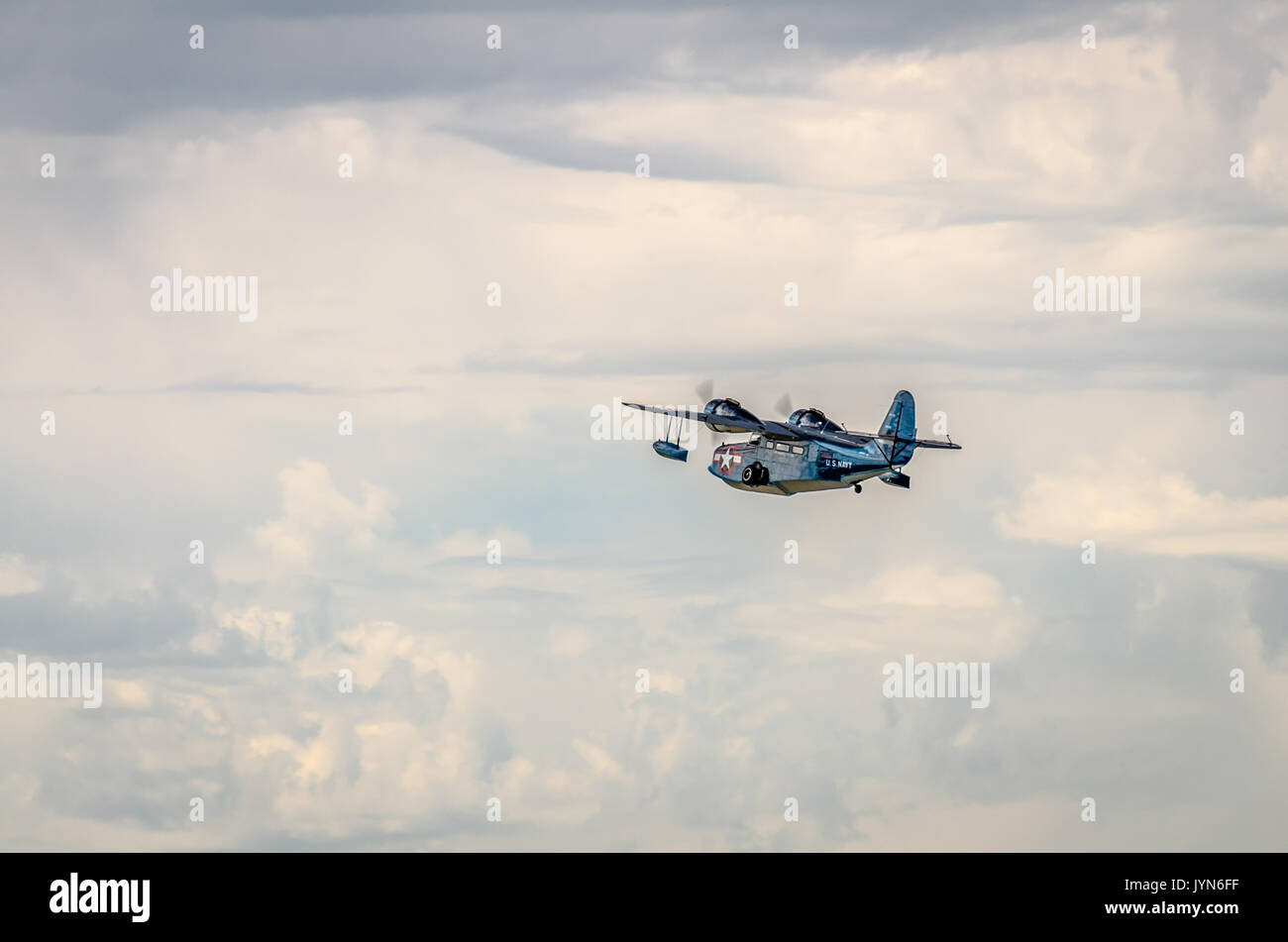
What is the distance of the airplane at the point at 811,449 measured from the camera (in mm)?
140125

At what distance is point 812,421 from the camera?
Result: 472 ft

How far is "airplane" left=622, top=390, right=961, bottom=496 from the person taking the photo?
140m

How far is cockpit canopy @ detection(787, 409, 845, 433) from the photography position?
143625mm

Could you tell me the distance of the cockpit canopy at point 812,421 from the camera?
5655 inches

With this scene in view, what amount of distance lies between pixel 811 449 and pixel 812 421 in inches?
113

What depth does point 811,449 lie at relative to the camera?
142 metres
